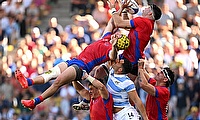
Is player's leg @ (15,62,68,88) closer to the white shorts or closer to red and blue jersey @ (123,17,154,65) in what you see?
red and blue jersey @ (123,17,154,65)

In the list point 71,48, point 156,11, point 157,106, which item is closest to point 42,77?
point 157,106

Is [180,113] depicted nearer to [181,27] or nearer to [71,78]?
[181,27]

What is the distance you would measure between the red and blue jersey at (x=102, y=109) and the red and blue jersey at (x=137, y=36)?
0.80 metres

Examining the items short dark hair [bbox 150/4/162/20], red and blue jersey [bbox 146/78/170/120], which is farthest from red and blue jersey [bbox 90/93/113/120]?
short dark hair [bbox 150/4/162/20]

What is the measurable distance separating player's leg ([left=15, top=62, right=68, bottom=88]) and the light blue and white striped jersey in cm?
79

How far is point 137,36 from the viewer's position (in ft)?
54.1

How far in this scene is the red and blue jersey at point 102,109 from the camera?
1628cm

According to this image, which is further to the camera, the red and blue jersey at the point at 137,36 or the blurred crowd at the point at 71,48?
the blurred crowd at the point at 71,48

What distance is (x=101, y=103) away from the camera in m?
16.4

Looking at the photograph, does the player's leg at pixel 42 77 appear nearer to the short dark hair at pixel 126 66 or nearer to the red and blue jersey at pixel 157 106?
the short dark hair at pixel 126 66

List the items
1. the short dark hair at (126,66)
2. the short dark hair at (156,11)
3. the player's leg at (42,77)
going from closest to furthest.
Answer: the player's leg at (42,77) → the short dark hair at (126,66) → the short dark hair at (156,11)

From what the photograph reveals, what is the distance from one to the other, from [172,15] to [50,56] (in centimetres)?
347

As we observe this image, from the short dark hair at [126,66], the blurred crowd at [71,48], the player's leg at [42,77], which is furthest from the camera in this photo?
the blurred crowd at [71,48]

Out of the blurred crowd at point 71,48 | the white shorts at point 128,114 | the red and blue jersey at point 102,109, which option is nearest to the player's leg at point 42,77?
the red and blue jersey at point 102,109
